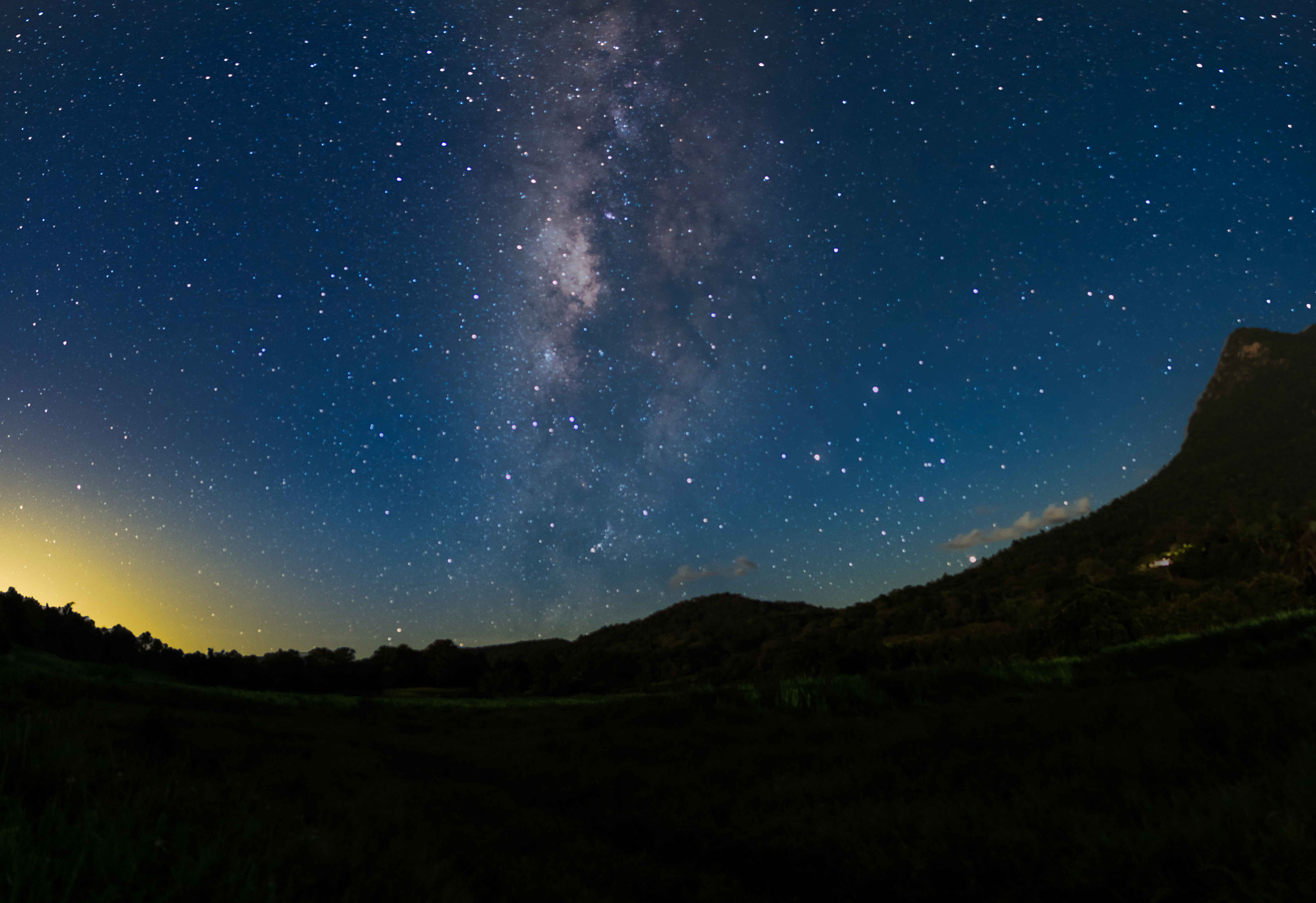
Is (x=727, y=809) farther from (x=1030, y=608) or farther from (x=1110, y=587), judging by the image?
(x=1110, y=587)

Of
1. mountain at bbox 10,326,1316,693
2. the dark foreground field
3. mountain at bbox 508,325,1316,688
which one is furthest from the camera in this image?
mountain at bbox 10,326,1316,693

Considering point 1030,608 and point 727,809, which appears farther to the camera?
point 1030,608

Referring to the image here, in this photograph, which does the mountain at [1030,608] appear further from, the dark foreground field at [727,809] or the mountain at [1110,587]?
the dark foreground field at [727,809]

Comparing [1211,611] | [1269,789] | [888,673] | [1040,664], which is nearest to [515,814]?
[1269,789]

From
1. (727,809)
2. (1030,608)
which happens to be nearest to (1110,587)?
(1030,608)

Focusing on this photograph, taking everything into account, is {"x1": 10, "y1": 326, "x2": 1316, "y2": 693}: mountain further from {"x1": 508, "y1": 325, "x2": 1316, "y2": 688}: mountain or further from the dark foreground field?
the dark foreground field

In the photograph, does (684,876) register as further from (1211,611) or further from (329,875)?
(1211,611)

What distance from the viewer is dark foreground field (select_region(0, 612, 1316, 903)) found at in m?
2.93

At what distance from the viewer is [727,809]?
6598 millimetres

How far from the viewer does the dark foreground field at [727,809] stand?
9.62 ft

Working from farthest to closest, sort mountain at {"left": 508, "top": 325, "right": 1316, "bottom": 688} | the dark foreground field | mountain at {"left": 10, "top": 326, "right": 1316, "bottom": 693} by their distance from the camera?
mountain at {"left": 10, "top": 326, "right": 1316, "bottom": 693} → mountain at {"left": 508, "top": 325, "right": 1316, "bottom": 688} → the dark foreground field

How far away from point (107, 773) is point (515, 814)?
4.33m

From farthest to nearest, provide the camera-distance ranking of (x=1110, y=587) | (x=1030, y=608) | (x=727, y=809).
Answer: (x=1030, y=608), (x=1110, y=587), (x=727, y=809)

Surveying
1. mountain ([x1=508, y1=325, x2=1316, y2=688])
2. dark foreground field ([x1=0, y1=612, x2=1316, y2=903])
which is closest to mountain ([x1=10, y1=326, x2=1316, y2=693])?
mountain ([x1=508, y1=325, x2=1316, y2=688])
